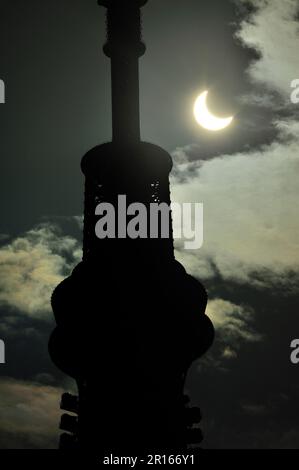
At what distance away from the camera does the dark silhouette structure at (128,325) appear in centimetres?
2334

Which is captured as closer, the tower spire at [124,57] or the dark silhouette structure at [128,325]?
the dark silhouette structure at [128,325]

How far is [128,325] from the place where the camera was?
24.0 m

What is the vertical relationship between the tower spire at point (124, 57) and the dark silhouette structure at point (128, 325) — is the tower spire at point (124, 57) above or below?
above

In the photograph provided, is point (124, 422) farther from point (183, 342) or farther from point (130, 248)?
point (130, 248)

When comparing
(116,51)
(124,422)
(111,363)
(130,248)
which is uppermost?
(116,51)

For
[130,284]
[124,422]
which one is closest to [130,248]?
[130,284]

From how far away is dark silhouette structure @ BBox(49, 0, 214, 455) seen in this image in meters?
23.3

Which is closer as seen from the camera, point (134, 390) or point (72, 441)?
point (72, 441)

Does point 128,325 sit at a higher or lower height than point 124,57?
lower
